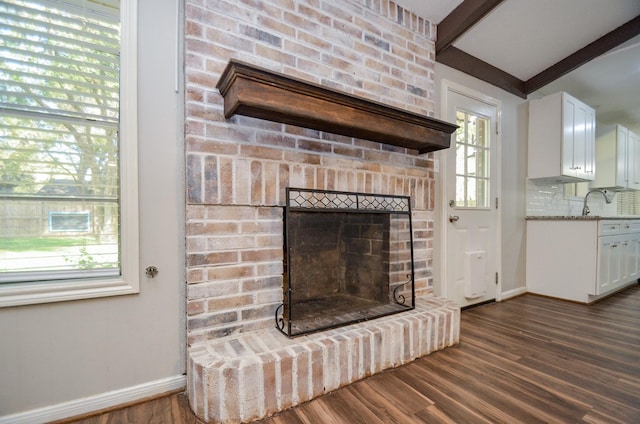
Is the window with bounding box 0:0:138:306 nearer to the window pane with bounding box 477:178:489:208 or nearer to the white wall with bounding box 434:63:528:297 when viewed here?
the window pane with bounding box 477:178:489:208

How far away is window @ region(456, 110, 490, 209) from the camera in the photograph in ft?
8.61

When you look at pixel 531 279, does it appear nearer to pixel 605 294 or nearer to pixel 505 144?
pixel 605 294

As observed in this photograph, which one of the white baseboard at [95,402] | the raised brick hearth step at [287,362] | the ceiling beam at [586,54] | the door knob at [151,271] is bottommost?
the white baseboard at [95,402]

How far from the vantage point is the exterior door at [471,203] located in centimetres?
254

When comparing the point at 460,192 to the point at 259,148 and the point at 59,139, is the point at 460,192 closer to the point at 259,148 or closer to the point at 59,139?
the point at 259,148

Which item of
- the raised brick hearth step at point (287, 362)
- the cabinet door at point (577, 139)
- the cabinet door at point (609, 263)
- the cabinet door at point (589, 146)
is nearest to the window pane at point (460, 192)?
the raised brick hearth step at point (287, 362)

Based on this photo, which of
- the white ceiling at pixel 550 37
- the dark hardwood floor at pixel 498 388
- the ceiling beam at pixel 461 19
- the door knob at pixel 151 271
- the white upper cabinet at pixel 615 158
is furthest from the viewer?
the white upper cabinet at pixel 615 158

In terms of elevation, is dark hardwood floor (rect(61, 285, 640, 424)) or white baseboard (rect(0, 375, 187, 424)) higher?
white baseboard (rect(0, 375, 187, 424))

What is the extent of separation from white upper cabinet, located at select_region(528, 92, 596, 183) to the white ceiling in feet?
1.11

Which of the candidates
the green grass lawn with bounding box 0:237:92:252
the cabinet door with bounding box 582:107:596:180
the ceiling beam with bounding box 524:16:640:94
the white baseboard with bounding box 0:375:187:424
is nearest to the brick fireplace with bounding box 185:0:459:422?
the white baseboard with bounding box 0:375:187:424

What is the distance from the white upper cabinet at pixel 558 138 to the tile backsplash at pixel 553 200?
0.24 metres

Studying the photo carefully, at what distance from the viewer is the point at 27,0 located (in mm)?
1189

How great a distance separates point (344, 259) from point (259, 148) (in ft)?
2.98

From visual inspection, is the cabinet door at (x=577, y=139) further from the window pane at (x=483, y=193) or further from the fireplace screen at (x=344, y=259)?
the fireplace screen at (x=344, y=259)
